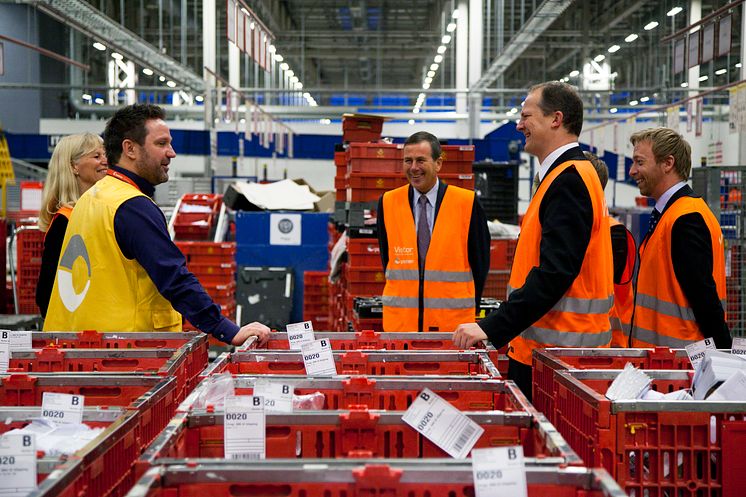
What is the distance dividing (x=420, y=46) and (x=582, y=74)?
29.0 feet

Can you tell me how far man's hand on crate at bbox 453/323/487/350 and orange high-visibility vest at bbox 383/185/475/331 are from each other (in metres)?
1.89

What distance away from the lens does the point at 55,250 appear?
4074 mm

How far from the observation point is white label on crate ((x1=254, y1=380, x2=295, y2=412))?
6.66ft

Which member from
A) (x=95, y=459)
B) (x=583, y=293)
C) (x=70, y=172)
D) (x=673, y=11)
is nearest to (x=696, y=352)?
(x=583, y=293)

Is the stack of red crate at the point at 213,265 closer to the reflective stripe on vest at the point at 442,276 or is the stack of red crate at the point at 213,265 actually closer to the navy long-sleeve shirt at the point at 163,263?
the reflective stripe on vest at the point at 442,276

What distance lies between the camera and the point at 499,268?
7461 mm

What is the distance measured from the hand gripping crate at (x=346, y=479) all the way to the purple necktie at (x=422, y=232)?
3219 millimetres

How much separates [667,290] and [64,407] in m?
2.47

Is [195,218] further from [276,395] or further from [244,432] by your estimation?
[244,432]

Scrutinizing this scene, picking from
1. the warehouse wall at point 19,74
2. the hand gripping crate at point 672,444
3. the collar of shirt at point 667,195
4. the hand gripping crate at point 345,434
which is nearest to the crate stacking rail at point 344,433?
the hand gripping crate at point 345,434

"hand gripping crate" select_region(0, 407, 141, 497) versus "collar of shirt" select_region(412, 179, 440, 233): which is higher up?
"collar of shirt" select_region(412, 179, 440, 233)

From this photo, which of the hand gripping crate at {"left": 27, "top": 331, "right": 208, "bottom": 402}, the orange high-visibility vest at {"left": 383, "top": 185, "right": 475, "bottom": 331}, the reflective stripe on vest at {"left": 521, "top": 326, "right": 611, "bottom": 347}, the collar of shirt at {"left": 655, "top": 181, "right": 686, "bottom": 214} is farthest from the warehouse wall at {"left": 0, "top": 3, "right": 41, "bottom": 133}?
the reflective stripe on vest at {"left": 521, "top": 326, "right": 611, "bottom": 347}

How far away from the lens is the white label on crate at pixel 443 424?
5.95ft

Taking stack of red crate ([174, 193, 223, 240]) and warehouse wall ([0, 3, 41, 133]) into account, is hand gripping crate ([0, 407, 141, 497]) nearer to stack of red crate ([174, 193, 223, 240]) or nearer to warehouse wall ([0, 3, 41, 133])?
stack of red crate ([174, 193, 223, 240])
